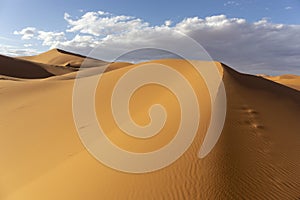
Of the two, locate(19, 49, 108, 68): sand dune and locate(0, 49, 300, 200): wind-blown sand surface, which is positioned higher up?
locate(19, 49, 108, 68): sand dune

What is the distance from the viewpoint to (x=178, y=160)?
20.7 ft

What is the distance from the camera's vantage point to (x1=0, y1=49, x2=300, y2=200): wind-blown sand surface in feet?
17.6

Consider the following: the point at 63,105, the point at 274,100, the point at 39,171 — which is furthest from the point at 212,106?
the point at 63,105

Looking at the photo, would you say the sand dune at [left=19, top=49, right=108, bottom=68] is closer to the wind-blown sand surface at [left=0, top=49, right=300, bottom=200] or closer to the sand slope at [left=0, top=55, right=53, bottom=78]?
the sand slope at [left=0, top=55, right=53, bottom=78]

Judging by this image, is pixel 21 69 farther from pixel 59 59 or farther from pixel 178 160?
pixel 178 160

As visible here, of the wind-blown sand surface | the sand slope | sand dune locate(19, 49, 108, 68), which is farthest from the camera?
sand dune locate(19, 49, 108, 68)

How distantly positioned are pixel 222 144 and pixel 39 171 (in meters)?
5.03

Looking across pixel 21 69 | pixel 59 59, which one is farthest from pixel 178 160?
pixel 59 59

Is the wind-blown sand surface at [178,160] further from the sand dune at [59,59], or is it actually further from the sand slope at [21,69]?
the sand dune at [59,59]

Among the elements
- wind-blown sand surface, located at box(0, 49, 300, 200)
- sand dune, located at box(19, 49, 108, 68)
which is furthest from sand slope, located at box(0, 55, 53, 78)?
wind-blown sand surface, located at box(0, 49, 300, 200)

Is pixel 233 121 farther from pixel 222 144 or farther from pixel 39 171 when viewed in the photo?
pixel 39 171

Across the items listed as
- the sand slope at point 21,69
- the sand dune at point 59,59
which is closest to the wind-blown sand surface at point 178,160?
the sand slope at point 21,69

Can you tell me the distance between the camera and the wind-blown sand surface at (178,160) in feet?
17.6

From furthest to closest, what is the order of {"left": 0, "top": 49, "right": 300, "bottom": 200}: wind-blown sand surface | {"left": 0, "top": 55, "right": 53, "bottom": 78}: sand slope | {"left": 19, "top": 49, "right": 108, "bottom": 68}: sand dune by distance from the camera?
1. {"left": 19, "top": 49, "right": 108, "bottom": 68}: sand dune
2. {"left": 0, "top": 55, "right": 53, "bottom": 78}: sand slope
3. {"left": 0, "top": 49, "right": 300, "bottom": 200}: wind-blown sand surface
